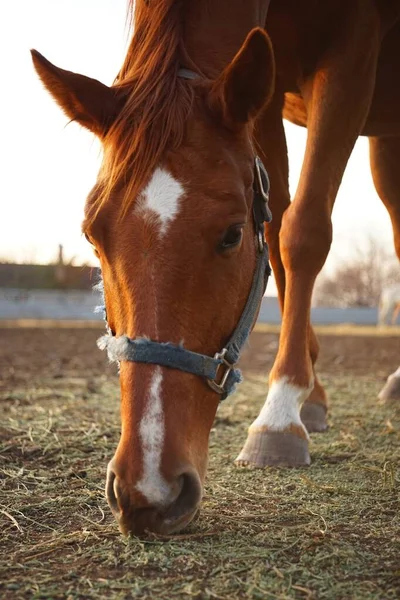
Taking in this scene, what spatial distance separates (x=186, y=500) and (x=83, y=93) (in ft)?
4.98

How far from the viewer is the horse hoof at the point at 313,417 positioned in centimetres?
390

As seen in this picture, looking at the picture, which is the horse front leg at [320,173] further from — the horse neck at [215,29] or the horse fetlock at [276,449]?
the horse neck at [215,29]

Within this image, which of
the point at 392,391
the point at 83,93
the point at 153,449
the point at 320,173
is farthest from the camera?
the point at 392,391

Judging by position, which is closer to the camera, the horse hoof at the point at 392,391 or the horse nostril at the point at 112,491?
the horse nostril at the point at 112,491

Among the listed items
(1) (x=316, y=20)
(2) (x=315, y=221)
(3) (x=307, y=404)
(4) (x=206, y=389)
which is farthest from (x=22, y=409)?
(1) (x=316, y=20)

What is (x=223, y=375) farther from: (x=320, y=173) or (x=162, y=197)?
(x=320, y=173)

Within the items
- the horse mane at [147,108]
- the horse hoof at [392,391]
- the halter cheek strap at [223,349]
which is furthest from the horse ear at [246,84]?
the horse hoof at [392,391]

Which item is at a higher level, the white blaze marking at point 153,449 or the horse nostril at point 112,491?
the white blaze marking at point 153,449

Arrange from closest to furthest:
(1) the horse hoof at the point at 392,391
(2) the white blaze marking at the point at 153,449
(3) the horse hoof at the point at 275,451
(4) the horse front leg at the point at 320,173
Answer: (2) the white blaze marking at the point at 153,449, (3) the horse hoof at the point at 275,451, (4) the horse front leg at the point at 320,173, (1) the horse hoof at the point at 392,391

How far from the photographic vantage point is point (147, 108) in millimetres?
2309

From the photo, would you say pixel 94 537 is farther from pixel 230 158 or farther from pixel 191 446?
pixel 230 158

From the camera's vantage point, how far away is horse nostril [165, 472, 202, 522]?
190cm

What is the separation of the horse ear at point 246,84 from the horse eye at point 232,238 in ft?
1.40

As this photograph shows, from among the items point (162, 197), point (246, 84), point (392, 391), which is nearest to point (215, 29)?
point (246, 84)
